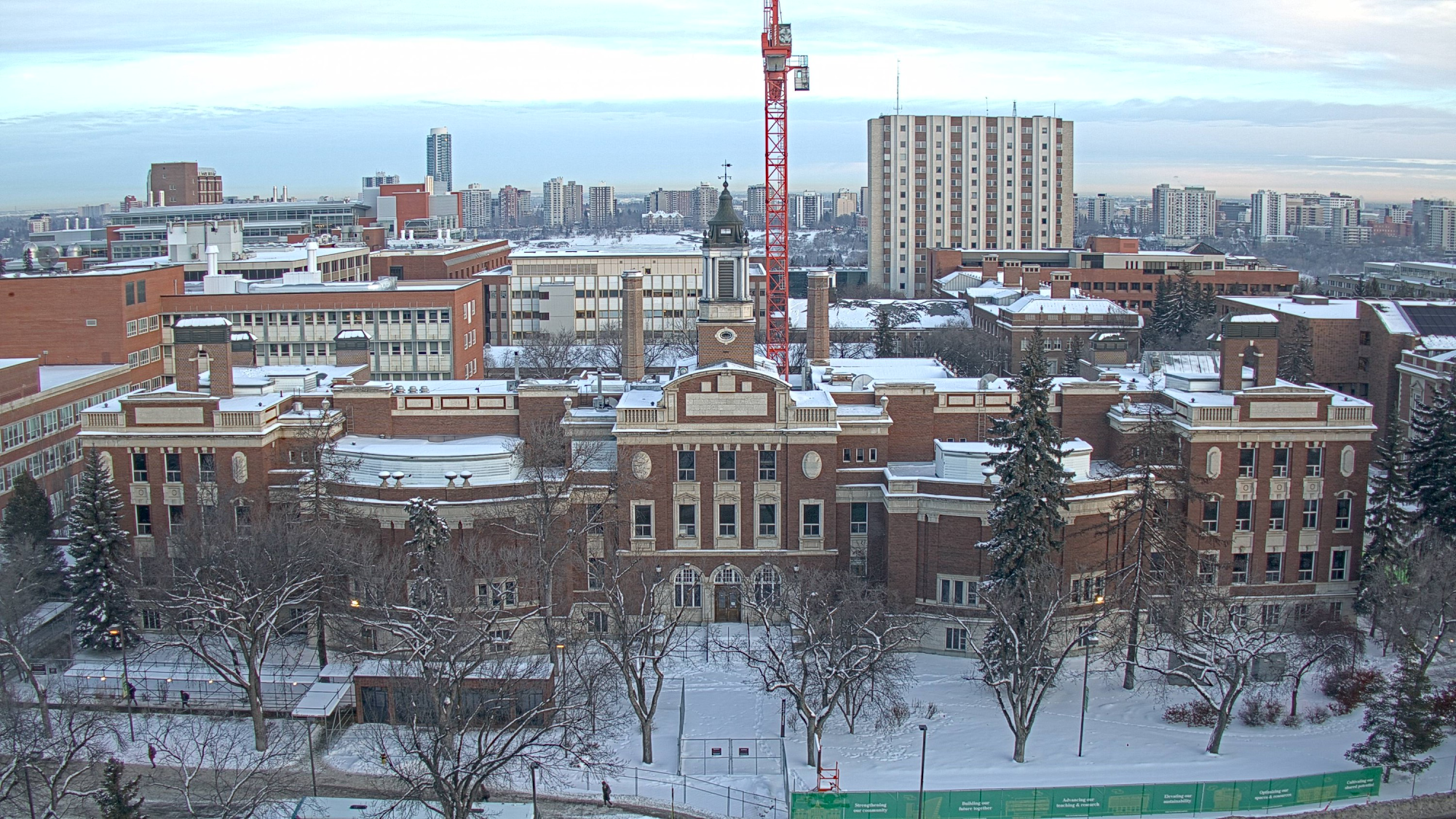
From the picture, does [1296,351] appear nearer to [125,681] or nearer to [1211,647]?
[1211,647]

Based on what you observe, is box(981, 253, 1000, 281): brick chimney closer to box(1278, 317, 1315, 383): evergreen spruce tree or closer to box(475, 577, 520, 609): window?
box(1278, 317, 1315, 383): evergreen spruce tree

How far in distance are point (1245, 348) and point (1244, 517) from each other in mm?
7090

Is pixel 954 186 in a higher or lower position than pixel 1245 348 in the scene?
higher

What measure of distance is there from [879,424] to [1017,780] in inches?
681

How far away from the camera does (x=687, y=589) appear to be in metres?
53.0

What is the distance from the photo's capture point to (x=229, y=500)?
169 feet

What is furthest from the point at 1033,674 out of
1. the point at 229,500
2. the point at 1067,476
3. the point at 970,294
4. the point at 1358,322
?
the point at 970,294

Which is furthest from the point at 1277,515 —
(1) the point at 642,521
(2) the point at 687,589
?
(1) the point at 642,521

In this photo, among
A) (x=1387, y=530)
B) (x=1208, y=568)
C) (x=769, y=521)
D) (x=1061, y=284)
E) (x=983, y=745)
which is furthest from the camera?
(x=1061, y=284)

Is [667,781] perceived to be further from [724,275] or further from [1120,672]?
[724,275]

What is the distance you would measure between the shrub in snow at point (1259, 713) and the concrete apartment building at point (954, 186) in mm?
131610

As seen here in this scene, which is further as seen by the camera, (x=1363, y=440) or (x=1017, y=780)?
(x=1363, y=440)

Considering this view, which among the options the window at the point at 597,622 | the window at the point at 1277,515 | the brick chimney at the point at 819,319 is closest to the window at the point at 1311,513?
the window at the point at 1277,515

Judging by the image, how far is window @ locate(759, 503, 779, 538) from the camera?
5281 centimetres
